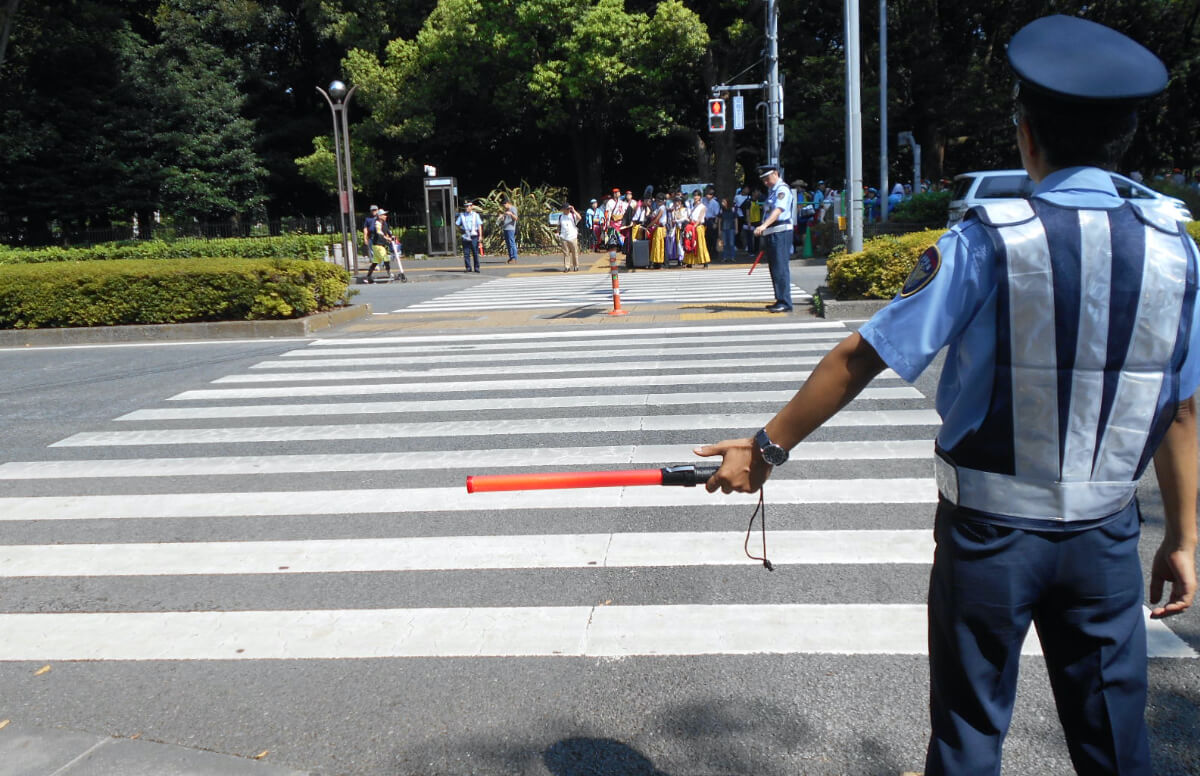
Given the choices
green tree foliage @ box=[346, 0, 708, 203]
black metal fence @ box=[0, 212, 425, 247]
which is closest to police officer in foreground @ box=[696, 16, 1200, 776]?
green tree foliage @ box=[346, 0, 708, 203]

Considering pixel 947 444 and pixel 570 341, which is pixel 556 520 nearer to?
pixel 947 444

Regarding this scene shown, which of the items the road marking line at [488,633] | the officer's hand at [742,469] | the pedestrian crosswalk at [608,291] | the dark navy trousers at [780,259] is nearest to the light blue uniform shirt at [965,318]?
the officer's hand at [742,469]

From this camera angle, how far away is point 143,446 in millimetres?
7859

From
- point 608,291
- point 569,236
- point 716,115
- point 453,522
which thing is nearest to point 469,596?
point 453,522

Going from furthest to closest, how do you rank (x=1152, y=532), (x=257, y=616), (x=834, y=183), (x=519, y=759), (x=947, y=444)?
1. (x=834, y=183)
2. (x=1152, y=532)
3. (x=257, y=616)
4. (x=519, y=759)
5. (x=947, y=444)

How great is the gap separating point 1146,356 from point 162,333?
554 inches

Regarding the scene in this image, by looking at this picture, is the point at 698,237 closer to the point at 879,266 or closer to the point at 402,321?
the point at 402,321

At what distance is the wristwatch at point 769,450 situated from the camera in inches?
90.8

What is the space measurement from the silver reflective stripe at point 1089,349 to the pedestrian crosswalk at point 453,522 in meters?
2.02

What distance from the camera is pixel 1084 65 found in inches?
78.7

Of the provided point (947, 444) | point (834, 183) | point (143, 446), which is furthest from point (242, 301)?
point (834, 183)

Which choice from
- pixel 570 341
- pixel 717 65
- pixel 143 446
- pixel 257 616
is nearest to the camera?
pixel 257 616

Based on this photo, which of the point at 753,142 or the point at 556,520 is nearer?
the point at 556,520

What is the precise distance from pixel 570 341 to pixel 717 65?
25.5 m
